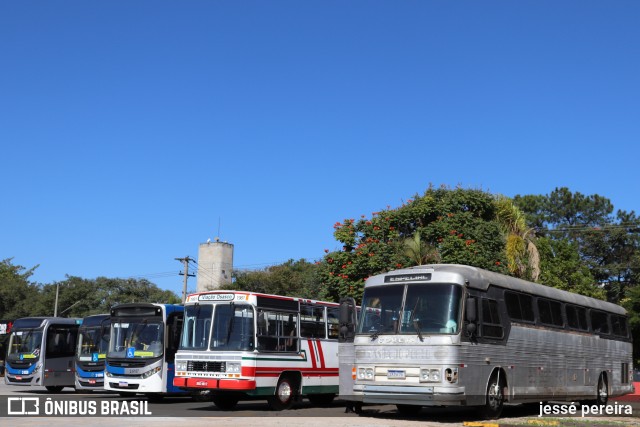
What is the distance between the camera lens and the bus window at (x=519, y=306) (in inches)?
722

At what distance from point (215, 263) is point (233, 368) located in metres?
61.0

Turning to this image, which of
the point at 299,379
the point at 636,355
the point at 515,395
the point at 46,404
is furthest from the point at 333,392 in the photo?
the point at 636,355

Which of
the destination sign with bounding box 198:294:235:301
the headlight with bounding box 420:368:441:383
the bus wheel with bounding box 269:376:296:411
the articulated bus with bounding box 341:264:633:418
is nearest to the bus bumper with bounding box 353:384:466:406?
the articulated bus with bounding box 341:264:633:418

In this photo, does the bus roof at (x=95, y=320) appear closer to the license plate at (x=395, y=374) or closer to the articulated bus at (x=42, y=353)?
the articulated bus at (x=42, y=353)

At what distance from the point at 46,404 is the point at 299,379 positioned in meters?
7.13

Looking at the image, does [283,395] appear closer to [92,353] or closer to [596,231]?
[92,353]

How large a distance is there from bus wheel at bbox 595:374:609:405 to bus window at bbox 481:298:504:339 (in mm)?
7563

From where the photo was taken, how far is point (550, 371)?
65.5 ft

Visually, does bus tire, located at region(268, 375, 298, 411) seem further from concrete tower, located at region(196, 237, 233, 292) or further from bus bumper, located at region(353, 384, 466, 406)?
concrete tower, located at region(196, 237, 233, 292)

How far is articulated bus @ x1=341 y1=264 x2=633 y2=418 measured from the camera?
53.2 ft

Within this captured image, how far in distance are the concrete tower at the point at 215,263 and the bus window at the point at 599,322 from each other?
188 feet

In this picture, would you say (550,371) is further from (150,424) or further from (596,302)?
(150,424)

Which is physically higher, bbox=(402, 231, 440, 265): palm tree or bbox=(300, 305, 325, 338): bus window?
bbox=(402, 231, 440, 265): palm tree

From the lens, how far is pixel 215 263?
79812 mm
